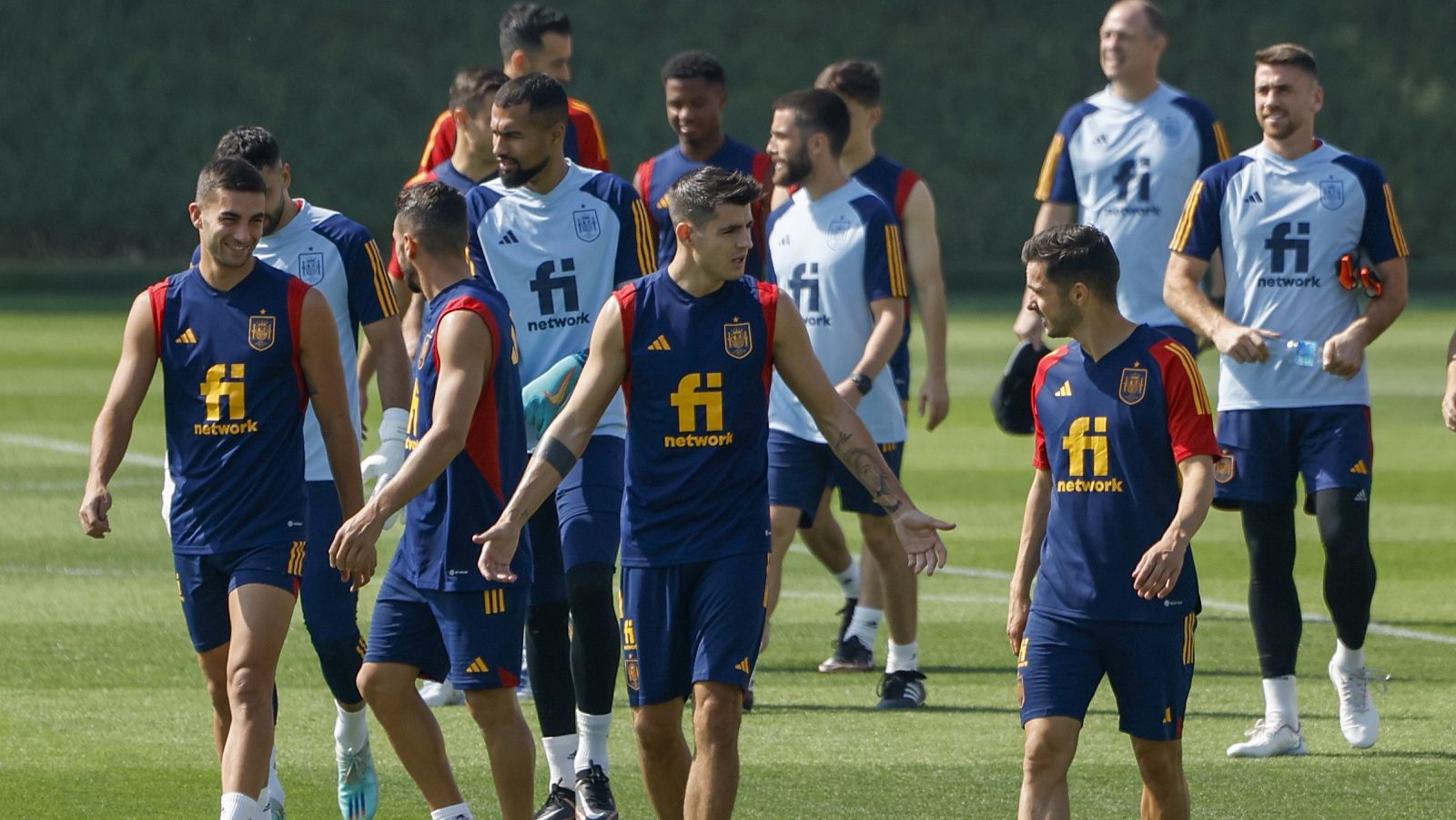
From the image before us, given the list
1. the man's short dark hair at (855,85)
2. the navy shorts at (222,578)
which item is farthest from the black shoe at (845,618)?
the navy shorts at (222,578)

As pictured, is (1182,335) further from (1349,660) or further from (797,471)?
(1349,660)

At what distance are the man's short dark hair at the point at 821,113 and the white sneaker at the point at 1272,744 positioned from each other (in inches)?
108

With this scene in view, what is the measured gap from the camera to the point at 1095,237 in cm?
579

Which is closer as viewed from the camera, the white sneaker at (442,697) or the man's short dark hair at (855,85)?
the white sneaker at (442,697)

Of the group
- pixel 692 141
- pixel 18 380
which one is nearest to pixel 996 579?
pixel 692 141

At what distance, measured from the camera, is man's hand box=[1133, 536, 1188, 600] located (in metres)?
5.46

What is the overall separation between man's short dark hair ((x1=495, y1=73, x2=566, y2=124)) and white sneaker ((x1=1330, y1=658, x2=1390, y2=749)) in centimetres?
325

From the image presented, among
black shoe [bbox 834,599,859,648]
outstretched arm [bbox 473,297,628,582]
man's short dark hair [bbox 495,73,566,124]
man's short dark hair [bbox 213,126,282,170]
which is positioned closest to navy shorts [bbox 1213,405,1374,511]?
black shoe [bbox 834,599,859,648]

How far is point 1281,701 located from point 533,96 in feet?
10.3

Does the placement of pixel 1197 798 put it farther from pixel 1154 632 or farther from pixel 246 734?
pixel 246 734

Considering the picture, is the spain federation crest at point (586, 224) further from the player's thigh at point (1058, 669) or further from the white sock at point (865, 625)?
the white sock at point (865, 625)

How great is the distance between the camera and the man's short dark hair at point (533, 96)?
7.16 meters

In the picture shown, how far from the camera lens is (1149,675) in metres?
5.63

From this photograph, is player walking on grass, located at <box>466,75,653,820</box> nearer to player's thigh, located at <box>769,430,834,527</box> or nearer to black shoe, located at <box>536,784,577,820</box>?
black shoe, located at <box>536,784,577,820</box>
